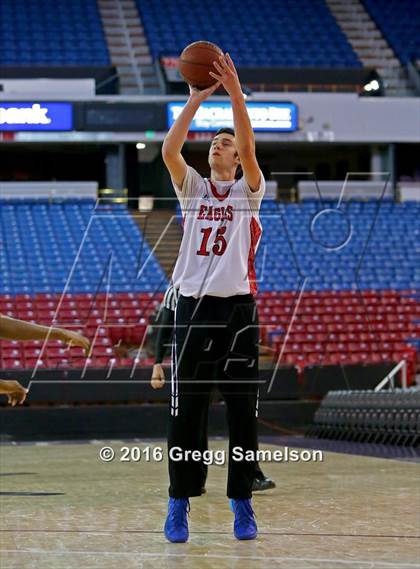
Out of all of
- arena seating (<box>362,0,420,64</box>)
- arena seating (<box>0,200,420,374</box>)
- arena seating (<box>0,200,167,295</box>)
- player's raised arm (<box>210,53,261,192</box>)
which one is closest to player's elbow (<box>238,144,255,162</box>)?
player's raised arm (<box>210,53,261,192</box>)

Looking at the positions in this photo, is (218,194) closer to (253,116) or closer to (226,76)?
(226,76)

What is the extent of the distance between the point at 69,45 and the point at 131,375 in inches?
654

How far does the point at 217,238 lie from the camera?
512 cm

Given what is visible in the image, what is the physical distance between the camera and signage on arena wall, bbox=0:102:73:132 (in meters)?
26.5

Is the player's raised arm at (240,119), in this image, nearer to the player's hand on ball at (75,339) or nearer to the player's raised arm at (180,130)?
the player's raised arm at (180,130)

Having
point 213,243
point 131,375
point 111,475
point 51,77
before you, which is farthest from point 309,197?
point 213,243

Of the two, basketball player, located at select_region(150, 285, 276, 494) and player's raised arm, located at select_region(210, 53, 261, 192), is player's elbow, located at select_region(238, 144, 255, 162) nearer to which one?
player's raised arm, located at select_region(210, 53, 261, 192)

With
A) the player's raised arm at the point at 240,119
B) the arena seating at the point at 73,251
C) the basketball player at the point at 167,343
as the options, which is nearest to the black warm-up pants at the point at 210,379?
the player's raised arm at the point at 240,119

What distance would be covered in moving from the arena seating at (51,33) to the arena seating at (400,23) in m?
8.80

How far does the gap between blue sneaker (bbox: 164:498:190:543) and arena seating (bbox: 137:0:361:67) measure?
84.8 ft

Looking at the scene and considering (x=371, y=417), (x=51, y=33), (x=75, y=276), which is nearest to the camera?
(x=371, y=417)

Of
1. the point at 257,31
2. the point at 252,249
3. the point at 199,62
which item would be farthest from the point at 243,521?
the point at 257,31

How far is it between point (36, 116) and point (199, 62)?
73.0ft

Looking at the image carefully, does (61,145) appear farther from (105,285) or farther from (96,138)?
(105,285)
